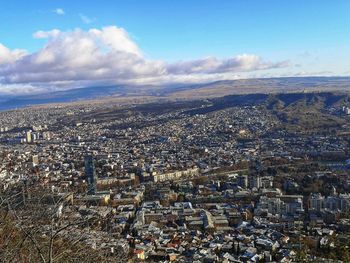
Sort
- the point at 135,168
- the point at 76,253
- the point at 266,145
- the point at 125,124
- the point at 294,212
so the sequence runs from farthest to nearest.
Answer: the point at 125,124
the point at 266,145
the point at 135,168
the point at 294,212
the point at 76,253

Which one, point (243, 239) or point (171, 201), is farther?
point (171, 201)

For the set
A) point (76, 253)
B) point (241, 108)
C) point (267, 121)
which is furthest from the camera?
point (241, 108)

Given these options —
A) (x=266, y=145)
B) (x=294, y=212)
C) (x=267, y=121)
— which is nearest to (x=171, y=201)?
(x=294, y=212)

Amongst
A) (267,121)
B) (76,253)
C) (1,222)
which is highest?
(1,222)

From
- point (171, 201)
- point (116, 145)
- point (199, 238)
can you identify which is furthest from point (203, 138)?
point (199, 238)

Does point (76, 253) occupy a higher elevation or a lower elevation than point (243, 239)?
higher

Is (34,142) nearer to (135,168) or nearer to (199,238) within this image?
(135,168)
